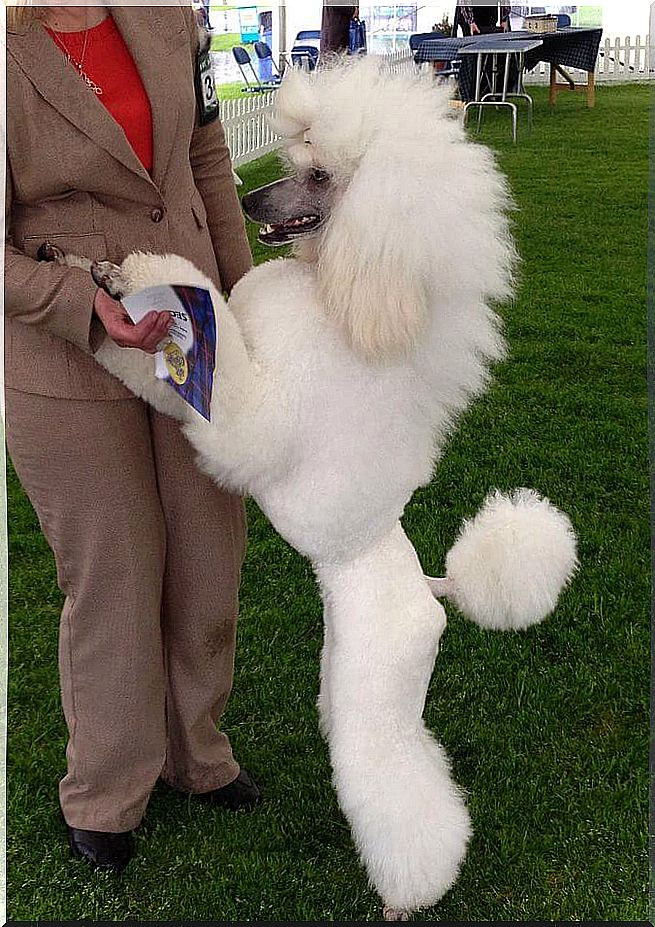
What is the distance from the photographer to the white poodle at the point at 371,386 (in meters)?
1.37

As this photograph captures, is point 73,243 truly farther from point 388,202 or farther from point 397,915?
point 397,915

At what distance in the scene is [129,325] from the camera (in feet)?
4.67

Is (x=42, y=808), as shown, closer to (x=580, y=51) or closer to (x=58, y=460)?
(x=58, y=460)

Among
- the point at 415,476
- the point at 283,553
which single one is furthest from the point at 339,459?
the point at 283,553

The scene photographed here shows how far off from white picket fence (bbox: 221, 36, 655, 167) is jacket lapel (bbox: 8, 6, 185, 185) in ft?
0.57

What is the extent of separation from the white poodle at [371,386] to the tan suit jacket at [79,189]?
0.08 metres

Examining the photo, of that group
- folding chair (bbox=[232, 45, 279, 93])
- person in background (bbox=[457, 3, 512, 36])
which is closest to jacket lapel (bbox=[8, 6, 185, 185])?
folding chair (bbox=[232, 45, 279, 93])

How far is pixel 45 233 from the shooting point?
1509 mm

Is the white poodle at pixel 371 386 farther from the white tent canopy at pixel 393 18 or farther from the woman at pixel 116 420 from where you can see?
the white tent canopy at pixel 393 18

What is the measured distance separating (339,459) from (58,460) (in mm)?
472

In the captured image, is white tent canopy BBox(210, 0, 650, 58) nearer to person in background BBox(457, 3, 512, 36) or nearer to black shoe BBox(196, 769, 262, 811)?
person in background BBox(457, 3, 512, 36)

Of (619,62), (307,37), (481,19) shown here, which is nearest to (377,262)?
(481,19)

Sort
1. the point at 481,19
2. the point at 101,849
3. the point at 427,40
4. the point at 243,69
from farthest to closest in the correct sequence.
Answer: the point at 481,19
the point at 243,69
the point at 427,40
the point at 101,849

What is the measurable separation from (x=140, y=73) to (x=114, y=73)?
0.04m
